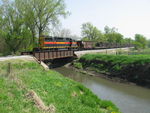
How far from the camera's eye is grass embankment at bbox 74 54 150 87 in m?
18.8

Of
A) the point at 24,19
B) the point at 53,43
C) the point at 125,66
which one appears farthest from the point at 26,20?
the point at 125,66

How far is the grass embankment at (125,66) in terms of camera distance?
1880 cm

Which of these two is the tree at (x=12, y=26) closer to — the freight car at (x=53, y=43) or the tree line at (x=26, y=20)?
the tree line at (x=26, y=20)

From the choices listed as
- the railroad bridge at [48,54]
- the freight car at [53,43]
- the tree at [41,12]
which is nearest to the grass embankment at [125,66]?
the railroad bridge at [48,54]

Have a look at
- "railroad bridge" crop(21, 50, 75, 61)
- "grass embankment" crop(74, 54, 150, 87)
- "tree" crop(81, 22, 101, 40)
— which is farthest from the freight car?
"tree" crop(81, 22, 101, 40)

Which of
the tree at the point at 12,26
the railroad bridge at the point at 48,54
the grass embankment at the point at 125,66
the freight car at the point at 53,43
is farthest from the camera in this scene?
the tree at the point at 12,26

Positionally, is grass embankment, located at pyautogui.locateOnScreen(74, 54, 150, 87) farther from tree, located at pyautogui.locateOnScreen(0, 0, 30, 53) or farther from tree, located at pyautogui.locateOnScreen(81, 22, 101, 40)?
tree, located at pyautogui.locateOnScreen(81, 22, 101, 40)

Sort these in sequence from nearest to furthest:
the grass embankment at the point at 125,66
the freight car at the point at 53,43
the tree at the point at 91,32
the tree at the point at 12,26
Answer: the grass embankment at the point at 125,66 < the freight car at the point at 53,43 < the tree at the point at 12,26 < the tree at the point at 91,32

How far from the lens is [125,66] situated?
2181cm

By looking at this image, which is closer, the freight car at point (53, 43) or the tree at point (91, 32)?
the freight car at point (53, 43)

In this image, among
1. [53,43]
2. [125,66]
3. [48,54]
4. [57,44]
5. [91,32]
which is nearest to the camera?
[125,66]

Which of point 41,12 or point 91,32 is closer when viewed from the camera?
point 41,12

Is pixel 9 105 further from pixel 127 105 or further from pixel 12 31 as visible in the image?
pixel 12 31

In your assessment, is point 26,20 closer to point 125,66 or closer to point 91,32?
point 125,66
